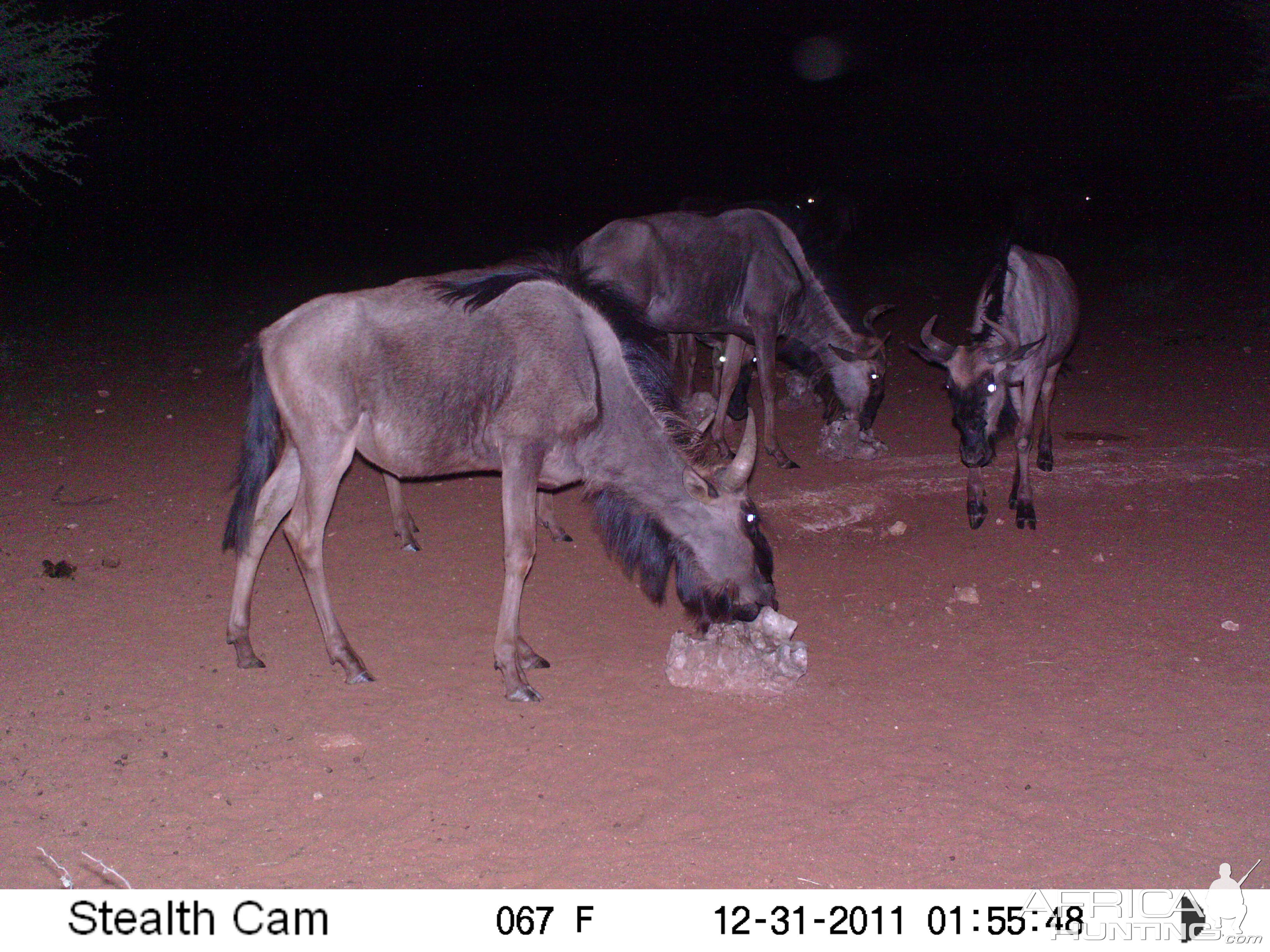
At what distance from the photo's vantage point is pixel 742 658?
5422 mm

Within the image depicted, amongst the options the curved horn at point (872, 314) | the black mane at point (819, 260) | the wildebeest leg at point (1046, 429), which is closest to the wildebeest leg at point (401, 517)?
the black mane at point (819, 260)

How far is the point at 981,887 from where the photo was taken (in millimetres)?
3879

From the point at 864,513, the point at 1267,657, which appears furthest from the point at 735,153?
the point at 1267,657

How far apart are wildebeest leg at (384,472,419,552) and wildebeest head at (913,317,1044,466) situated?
12.6 ft

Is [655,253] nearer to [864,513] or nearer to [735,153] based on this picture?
[864,513]

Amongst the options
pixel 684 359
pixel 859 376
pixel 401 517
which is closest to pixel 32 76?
pixel 684 359

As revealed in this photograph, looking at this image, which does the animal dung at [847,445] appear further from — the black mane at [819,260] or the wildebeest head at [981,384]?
the wildebeest head at [981,384]

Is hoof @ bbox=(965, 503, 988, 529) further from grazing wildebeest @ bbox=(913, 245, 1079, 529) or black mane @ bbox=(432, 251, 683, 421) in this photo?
black mane @ bbox=(432, 251, 683, 421)

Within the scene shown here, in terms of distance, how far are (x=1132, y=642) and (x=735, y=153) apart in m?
32.4

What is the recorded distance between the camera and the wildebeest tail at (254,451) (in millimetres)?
5582

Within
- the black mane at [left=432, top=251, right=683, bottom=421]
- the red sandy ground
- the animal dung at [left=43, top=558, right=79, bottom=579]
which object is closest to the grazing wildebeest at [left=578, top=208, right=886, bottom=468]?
the red sandy ground

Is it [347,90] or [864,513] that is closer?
[864,513]

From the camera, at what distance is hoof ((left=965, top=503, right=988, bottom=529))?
25.3 ft

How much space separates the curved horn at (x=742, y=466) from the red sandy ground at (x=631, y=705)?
1061 mm
